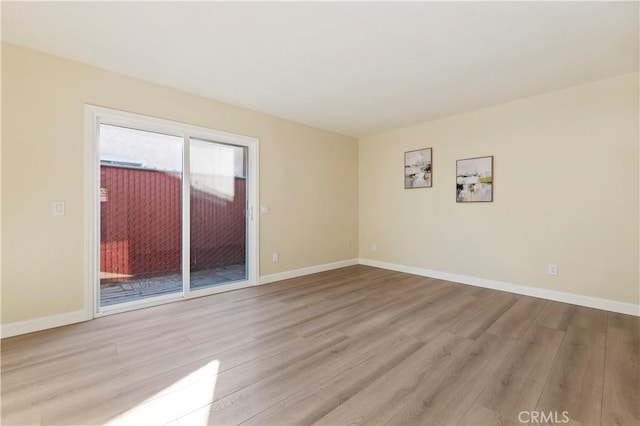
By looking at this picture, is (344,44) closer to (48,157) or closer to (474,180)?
(474,180)

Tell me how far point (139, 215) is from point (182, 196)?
509 millimetres

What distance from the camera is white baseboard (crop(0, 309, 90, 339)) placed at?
7.88ft

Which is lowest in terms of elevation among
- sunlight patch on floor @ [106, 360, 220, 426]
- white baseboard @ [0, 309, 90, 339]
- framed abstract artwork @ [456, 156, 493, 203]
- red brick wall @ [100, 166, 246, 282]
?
sunlight patch on floor @ [106, 360, 220, 426]

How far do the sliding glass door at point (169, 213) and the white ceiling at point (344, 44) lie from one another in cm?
71

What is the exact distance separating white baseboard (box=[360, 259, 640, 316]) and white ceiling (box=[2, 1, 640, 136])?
8.05 ft

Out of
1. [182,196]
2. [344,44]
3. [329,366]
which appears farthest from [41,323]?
[344,44]

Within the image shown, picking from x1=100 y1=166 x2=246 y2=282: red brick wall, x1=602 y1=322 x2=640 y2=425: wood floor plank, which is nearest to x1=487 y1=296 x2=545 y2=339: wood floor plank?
x1=602 y1=322 x2=640 y2=425: wood floor plank

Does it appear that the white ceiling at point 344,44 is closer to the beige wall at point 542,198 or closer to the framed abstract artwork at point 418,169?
the beige wall at point 542,198

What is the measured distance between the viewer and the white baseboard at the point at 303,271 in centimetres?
419

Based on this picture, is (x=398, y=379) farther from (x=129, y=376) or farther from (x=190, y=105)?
(x=190, y=105)

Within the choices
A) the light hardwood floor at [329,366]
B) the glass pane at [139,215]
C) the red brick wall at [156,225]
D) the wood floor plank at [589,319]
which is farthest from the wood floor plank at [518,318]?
the glass pane at [139,215]

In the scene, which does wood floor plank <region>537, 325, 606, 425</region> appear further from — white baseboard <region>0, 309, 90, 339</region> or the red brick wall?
white baseboard <region>0, 309, 90, 339</region>

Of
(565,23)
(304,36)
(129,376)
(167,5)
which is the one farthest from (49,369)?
(565,23)

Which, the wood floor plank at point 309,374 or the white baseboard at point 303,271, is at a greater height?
the white baseboard at point 303,271
